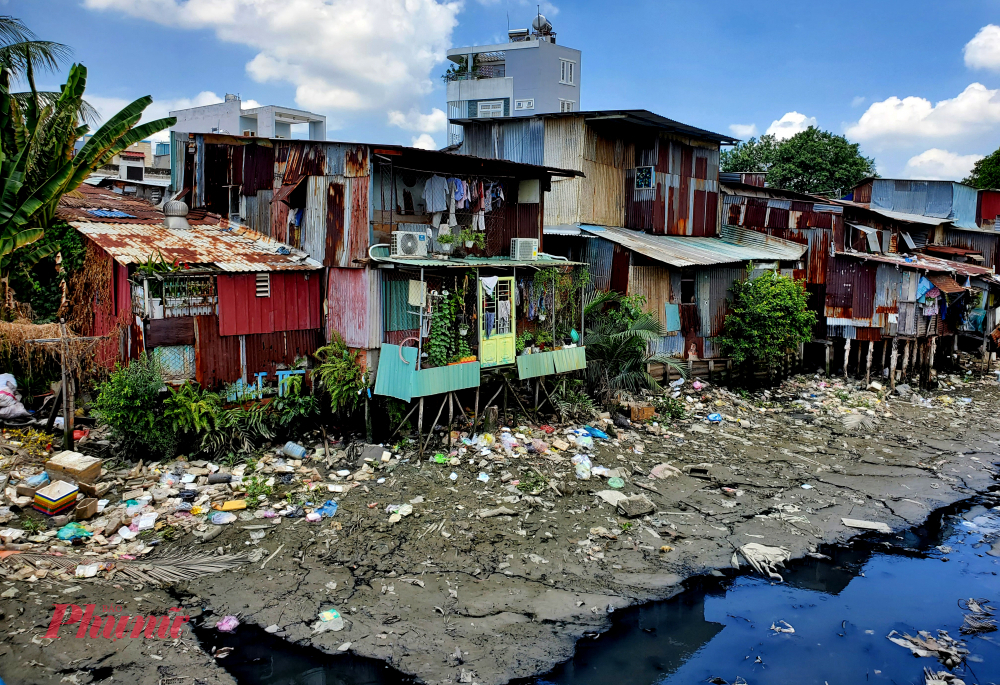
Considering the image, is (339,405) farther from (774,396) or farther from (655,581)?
(774,396)

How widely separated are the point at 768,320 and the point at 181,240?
12540 mm

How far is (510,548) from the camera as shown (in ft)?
26.6

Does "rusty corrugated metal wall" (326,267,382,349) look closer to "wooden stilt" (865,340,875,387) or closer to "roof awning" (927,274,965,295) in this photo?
"wooden stilt" (865,340,875,387)

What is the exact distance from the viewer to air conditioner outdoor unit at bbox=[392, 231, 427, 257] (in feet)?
34.9

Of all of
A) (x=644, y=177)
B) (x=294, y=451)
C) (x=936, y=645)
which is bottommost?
(x=936, y=645)

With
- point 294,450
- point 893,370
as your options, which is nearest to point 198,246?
point 294,450

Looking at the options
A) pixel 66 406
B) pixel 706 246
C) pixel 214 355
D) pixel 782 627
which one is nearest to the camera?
pixel 782 627

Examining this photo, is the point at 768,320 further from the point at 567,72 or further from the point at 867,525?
the point at 567,72

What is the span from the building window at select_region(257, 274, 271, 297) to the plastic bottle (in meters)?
2.43

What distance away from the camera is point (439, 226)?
11.8m

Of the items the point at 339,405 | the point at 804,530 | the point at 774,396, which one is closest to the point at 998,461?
the point at 774,396

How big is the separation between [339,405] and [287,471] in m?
1.47

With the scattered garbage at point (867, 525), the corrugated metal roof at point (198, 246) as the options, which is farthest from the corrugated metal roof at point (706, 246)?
→ the corrugated metal roof at point (198, 246)

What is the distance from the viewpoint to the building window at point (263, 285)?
1054 centimetres
